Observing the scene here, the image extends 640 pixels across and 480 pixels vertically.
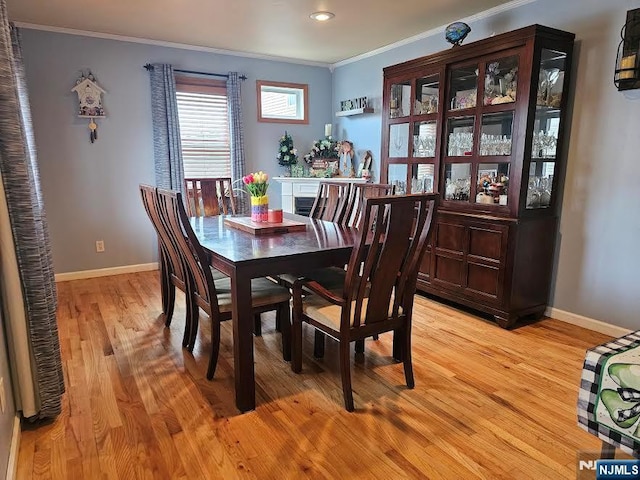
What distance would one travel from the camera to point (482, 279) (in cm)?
320

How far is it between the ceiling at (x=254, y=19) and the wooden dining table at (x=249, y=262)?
207cm

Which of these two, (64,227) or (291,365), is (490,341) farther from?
(64,227)

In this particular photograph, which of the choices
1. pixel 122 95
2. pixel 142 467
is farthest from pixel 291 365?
pixel 122 95

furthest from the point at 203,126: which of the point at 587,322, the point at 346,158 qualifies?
the point at 587,322

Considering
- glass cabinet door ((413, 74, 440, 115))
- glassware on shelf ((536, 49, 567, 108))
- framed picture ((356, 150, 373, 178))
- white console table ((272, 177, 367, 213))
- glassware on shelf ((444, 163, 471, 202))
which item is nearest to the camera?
glassware on shelf ((536, 49, 567, 108))

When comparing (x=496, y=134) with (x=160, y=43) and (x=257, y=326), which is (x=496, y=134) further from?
(x=160, y=43)

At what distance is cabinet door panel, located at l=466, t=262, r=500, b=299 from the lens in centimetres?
311

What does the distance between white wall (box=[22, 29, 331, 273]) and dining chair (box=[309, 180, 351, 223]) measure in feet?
7.07

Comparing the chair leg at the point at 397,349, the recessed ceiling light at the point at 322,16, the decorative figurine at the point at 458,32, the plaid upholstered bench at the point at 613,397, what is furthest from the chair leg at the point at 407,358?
the recessed ceiling light at the point at 322,16

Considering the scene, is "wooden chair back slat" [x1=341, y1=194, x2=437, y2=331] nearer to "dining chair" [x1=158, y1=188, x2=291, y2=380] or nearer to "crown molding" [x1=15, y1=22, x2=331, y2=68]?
"dining chair" [x1=158, y1=188, x2=291, y2=380]

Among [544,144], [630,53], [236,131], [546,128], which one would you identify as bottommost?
[544,144]

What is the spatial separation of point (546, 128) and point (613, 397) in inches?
88.4

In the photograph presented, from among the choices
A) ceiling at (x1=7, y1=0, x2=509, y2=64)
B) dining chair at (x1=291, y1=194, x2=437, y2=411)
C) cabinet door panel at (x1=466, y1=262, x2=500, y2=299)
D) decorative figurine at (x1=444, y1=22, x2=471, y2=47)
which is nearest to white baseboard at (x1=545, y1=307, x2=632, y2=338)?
cabinet door panel at (x1=466, y1=262, x2=500, y2=299)

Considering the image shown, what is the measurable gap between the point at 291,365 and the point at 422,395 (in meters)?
0.78
